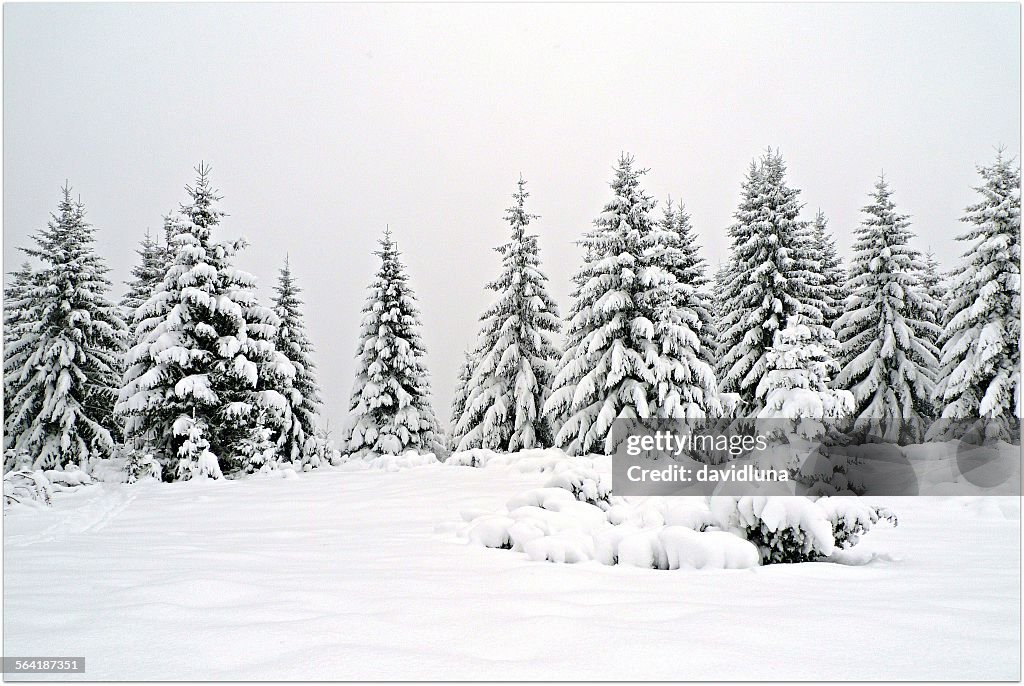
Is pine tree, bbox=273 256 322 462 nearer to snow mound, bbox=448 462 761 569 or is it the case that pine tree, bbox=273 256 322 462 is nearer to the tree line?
the tree line

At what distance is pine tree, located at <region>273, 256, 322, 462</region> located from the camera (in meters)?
24.1

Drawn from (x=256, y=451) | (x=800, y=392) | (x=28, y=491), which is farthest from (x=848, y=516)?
(x=256, y=451)

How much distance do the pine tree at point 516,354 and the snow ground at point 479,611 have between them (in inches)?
577

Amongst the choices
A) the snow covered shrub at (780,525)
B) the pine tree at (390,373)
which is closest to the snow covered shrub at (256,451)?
the pine tree at (390,373)

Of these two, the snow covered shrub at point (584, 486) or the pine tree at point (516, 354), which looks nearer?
the snow covered shrub at point (584, 486)

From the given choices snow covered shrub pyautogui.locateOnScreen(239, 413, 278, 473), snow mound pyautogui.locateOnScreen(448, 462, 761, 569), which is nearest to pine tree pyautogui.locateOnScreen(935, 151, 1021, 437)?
snow mound pyautogui.locateOnScreen(448, 462, 761, 569)

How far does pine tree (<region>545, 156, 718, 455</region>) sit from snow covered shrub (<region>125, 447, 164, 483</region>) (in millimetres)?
11020

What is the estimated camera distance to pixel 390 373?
2320 cm

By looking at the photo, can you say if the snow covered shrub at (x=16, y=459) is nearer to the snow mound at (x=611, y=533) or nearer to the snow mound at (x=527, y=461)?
the snow mound at (x=527, y=461)

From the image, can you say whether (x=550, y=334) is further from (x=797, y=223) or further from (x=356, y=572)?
(x=356, y=572)

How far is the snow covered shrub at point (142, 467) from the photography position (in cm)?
1422

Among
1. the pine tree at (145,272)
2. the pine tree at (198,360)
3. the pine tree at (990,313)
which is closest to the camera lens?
the pine tree at (198,360)

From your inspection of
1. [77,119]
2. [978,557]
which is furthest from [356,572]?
[77,119]

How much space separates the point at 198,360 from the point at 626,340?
12732 millimetres
